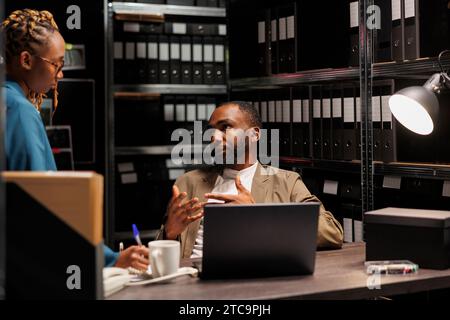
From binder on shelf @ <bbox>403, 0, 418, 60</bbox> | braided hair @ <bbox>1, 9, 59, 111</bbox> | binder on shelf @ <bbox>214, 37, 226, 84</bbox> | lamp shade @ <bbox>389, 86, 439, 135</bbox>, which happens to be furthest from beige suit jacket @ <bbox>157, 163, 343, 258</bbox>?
binder on shelf @ <bbox>214, 37, 226, 84</bbox>

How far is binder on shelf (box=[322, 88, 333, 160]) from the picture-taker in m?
3.37

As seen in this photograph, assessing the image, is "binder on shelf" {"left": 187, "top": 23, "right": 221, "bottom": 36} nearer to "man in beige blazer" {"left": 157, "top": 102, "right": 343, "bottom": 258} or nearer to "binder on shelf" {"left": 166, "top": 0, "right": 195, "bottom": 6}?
"binder on shelf" {"left": 166, "top": 0, "right": 195, "bottom": 6}

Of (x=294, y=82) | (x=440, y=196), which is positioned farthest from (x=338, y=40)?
(x=440, y=196)

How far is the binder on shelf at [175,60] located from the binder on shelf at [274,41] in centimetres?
61

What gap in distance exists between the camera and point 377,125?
3.07m

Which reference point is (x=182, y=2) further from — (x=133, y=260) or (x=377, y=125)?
(x=133, y=260)

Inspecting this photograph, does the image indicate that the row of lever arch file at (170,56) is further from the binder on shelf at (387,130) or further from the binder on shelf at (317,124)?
the binder on shelf at (387,130)

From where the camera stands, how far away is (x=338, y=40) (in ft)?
10.9

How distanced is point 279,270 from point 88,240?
671 mm

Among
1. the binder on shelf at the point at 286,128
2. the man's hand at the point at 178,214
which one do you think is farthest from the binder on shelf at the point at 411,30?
the man's hand at the point at 178,214

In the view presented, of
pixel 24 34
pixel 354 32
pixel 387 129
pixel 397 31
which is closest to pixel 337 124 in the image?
pixel 387 129

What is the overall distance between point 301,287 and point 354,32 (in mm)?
1729

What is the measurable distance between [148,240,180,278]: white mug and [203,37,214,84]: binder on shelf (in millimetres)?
2374
